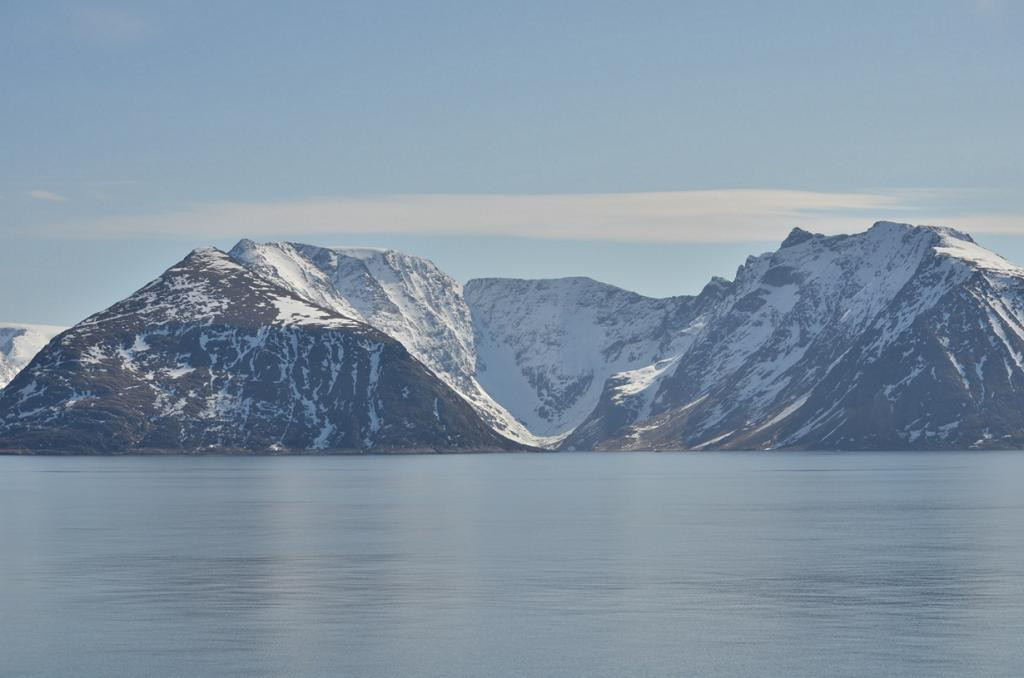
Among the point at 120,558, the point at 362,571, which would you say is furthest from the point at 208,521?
the point at 362,571

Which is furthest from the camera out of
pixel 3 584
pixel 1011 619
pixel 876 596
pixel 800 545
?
pixel 800 545

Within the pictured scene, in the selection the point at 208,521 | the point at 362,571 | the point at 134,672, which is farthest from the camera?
the point at 208,521

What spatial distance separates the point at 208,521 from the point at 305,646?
101 m

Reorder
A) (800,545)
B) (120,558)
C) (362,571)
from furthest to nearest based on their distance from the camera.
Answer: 1. (800,545)
2. (120,558)
3. (362,571)

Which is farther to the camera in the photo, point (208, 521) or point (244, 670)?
point (208, 521)

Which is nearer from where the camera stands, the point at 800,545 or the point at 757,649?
the point at 757,649

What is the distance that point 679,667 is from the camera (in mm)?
81875

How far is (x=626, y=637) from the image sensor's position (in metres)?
90.9

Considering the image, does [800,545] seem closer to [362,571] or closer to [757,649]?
[362,571]

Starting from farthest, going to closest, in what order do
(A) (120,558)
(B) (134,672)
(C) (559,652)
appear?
(A) (120,558) < (C) (559,652) < (B) (134,672)

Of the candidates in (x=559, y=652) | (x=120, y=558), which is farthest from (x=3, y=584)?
(x=559, y=652)

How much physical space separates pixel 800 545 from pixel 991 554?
61.3 feet

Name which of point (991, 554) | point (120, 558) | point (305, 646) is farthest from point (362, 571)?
point (991, 554)

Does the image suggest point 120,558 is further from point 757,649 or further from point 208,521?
point 757,649
